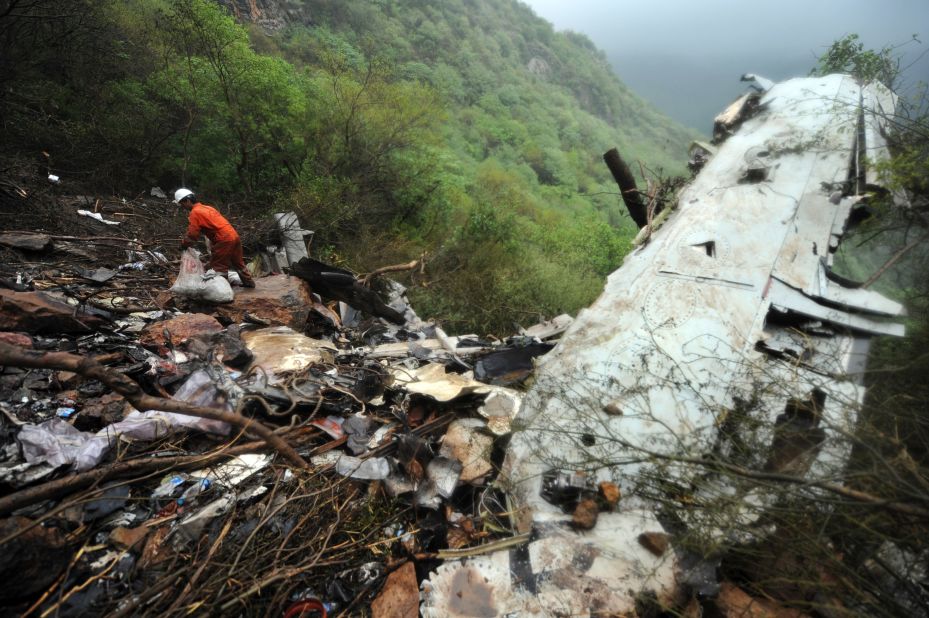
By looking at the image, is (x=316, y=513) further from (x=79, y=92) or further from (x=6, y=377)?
(x=79, y=92)

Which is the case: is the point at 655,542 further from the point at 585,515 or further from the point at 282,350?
the point at 282,350

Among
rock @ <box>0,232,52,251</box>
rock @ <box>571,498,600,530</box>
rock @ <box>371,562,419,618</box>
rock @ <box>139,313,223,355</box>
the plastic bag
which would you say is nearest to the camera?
rock @ <box>371,562,419,618</box>

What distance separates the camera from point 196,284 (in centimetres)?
480

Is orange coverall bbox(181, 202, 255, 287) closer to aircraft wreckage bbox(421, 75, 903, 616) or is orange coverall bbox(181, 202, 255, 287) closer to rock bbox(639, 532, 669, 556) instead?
aircraft wreckage bbox(421, 75, 903, 616)

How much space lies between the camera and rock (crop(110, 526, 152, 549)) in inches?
92.1

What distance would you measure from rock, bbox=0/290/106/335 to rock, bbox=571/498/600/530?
4.40m

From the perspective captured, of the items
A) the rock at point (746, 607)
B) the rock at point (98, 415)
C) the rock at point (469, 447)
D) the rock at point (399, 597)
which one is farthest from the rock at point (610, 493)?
the rock at point (98, 415)

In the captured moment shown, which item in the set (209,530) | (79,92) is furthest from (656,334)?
(79,92)

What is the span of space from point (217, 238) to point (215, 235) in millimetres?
40

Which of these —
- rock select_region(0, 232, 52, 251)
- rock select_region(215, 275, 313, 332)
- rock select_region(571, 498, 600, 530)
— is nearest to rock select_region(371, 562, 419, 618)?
rock select_region(571, 498, 600, 530)

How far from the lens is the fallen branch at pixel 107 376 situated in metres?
1.94

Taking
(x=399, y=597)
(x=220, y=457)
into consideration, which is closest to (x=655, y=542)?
(x=399, y=597)

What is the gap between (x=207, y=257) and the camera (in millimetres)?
6078

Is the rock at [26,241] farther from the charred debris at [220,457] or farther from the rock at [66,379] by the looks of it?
the rock at [66,379]
